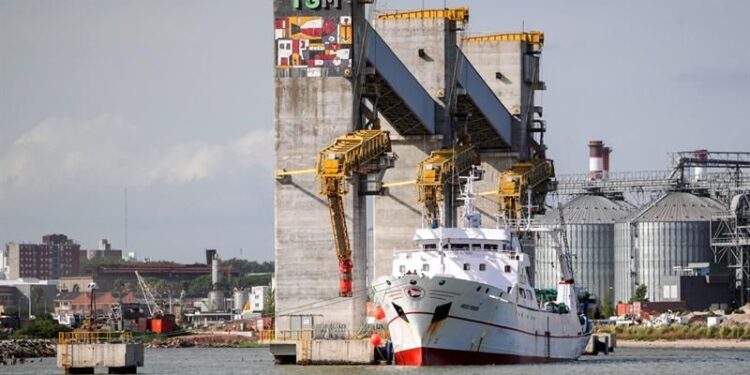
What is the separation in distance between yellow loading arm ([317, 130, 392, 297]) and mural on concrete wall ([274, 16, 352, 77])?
4118mm

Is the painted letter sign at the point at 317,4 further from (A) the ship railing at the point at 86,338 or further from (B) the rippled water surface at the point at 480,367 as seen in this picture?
(A) the ship railing at the point at 86,338

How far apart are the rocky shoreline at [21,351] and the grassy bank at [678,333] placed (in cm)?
5608

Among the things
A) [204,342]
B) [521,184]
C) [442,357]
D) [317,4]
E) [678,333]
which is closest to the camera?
[442,357]

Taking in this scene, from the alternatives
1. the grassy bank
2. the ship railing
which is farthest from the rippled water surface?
the grassy bank

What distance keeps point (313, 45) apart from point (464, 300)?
59.4 ft

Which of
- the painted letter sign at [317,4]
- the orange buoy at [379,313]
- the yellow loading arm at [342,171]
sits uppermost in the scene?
the painted letter sign at [317,4]

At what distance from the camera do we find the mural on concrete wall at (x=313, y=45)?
10594 centimetres

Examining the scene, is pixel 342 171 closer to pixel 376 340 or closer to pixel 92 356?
pixel 376 340

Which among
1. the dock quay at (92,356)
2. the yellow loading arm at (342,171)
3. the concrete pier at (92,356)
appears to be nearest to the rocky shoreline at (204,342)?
the yellow loading arm at (342,171)

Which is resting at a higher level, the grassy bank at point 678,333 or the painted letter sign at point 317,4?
the painted letter sign at point 317,4

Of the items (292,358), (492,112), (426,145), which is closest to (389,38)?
(426,145)

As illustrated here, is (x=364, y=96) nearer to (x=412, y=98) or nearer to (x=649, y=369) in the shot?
(x=412, y=98)

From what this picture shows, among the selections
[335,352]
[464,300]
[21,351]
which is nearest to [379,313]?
[335,352]

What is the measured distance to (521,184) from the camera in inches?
5694
